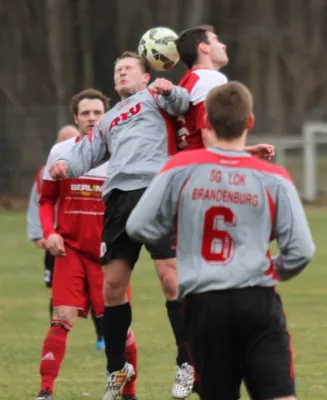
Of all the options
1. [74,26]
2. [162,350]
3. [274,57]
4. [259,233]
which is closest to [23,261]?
[162,350]

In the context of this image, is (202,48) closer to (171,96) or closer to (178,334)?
(171,96)

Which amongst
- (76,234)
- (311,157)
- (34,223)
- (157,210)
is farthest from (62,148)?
(311,157)

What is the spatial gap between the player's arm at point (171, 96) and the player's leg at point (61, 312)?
1.48 meters

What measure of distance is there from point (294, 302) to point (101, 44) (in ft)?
95.1

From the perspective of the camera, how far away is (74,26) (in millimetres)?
41219

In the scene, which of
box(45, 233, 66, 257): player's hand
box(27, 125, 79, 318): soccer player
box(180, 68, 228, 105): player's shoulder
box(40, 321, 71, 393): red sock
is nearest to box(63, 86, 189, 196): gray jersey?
box(180, 68, 228, 105): player's shoulder

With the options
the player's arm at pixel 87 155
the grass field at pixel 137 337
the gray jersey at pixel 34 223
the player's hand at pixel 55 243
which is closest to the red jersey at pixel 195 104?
the player's arm at pixel 87 155

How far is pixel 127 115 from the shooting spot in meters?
7.60

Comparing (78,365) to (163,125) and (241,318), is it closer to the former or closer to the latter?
(163,125)

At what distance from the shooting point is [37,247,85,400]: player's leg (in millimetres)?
7871

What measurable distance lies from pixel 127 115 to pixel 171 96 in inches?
21.2

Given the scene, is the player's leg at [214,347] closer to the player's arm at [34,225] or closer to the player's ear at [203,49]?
the player's ear at [203,49]

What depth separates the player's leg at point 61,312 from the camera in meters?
7.87

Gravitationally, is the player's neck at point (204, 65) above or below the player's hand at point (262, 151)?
above
